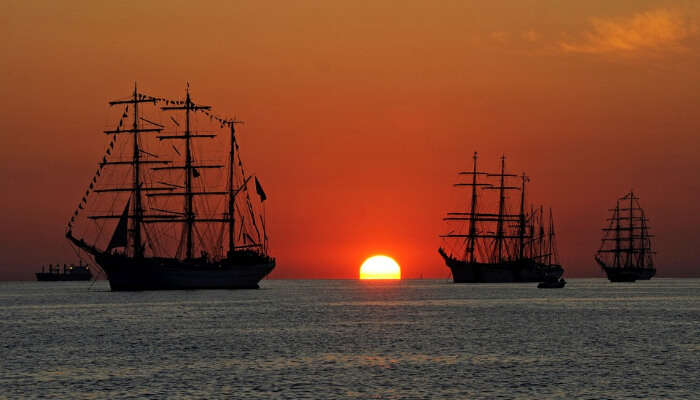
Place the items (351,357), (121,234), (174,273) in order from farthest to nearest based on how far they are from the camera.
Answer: (174,273), (121,234), (351,357)

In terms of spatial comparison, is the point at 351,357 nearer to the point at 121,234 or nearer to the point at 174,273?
the point at 121,234

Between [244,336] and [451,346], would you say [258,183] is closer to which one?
[244,336]

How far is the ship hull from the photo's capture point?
152250 mm

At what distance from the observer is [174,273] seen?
511ft

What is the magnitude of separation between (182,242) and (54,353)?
309 feet

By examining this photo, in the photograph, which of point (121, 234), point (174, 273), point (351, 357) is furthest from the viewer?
point (174, 273)

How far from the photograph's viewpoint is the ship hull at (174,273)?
152 m

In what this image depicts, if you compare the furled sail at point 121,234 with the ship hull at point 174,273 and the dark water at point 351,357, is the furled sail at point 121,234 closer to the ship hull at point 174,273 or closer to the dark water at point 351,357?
the ship hull at point 174,273

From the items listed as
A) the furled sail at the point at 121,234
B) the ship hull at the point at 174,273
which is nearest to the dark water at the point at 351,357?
the furled sail at the point at 121,234

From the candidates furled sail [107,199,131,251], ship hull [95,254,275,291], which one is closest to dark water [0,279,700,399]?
furled sail [107,199,131,251]

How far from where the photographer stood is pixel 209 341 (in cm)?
7506

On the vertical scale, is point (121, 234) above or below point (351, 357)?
above

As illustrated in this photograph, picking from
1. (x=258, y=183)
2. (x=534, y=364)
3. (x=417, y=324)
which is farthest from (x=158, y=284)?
(x=534, y=364)

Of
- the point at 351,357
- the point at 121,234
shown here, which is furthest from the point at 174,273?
the point at 351,357
